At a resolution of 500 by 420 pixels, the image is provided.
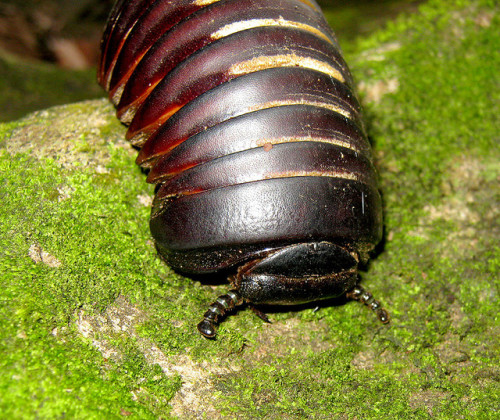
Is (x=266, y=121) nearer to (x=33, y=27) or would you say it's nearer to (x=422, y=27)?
(x=422, y=27)

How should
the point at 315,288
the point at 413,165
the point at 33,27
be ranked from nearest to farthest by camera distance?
the point at 315,288 → the point at 413,165 → the point at 33,27

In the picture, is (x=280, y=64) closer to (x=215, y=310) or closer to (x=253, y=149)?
(x=253, y=149)

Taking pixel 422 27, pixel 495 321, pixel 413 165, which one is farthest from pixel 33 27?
pixel 495 321

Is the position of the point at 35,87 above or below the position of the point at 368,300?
above

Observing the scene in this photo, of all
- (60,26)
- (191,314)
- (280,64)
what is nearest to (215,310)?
(191,314)

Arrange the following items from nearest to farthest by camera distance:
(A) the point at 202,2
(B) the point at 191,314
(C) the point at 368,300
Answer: (A) the point at 202,2 → (B) the point at 191,314 → (C) the point at 368,300

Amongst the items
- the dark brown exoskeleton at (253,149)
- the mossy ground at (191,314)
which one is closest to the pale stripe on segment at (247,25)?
the dark brown exoskeleton at (253,149)
